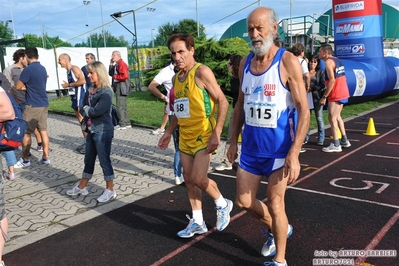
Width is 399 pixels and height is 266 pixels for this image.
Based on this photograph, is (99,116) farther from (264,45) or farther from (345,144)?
(345,144)

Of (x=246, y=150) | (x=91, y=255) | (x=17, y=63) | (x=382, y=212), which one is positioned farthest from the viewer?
(x=17, y=63)

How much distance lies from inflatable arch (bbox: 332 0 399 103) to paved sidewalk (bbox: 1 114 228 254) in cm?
786

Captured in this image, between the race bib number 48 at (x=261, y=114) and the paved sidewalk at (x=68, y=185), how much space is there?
2.67 meters

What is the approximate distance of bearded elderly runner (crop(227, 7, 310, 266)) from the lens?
9.15 ft

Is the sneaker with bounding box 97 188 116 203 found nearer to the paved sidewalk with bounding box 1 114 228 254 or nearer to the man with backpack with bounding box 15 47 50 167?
the paved sidewalk with bounding box 1 114 228 254

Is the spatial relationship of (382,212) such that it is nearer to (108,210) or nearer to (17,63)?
(108,210)

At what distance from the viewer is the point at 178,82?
12.6ft

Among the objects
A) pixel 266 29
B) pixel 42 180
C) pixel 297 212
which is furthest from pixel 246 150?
pixel 42 180

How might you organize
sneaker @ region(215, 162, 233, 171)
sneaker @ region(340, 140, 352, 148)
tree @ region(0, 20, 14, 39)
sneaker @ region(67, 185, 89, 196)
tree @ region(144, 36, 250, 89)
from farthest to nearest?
1. tree @ region(0, 20, 14, 39)
2. tree @ region(144, 36, 250, 89)
3. sneaker @ region(340, 140, 352, 148)
4. sneaker @ region(215, 162, 233, 171)
5. sneaker @ region(67, 185, 89, 196)

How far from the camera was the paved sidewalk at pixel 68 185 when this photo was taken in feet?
14.9

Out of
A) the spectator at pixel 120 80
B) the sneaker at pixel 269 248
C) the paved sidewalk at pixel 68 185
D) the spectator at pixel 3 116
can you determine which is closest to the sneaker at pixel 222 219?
the sneaker at pixel 269 248

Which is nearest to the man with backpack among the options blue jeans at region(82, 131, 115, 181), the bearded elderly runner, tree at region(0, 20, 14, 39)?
blue jeans at region(82, 131, 115, 181)

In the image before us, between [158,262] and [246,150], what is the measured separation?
1375 mm

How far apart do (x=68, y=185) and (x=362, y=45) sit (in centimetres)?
1149
